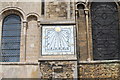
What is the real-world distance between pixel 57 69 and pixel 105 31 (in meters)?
3.88

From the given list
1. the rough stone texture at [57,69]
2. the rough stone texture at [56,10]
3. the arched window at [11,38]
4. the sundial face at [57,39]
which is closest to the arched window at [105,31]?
the rough stone texture at [56,10]

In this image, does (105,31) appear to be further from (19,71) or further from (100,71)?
(19,71)

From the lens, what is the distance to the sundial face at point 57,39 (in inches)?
392

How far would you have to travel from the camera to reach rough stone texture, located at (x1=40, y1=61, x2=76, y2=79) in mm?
9609

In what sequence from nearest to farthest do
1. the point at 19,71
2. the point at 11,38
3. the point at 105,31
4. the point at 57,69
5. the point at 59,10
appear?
the point at 57,69 < the point at 19,71 < the point at 59,10 < the point at 105,31 < the point at 11,38

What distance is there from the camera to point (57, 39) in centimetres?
1009

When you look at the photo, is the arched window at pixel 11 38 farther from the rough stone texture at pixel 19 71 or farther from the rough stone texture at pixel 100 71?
the rough stone texture at pixel 100 71

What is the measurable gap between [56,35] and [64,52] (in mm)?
644

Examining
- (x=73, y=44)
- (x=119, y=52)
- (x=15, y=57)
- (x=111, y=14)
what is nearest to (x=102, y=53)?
(x=119, y=52)

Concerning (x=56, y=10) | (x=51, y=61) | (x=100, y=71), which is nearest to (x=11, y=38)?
(x=56, y=10)

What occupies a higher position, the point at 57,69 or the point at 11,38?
the point at 11,38

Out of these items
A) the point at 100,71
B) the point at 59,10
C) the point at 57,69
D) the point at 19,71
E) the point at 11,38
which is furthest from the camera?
the point at 11,38

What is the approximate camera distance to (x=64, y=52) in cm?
994

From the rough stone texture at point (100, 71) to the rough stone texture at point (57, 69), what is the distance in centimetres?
47
